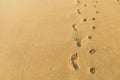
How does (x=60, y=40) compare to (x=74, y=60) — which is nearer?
(x=74, y=60)

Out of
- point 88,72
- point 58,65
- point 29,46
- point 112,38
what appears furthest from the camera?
point 29,46

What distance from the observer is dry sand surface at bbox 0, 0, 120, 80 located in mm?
3426

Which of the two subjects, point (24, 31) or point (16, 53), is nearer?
point (16, 53)

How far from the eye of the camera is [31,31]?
14.6 ft

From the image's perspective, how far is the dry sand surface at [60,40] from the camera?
3.43m

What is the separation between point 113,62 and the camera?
11.1 ft

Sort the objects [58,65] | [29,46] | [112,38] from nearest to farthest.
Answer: [58,65] < [112,38] < [29,46]

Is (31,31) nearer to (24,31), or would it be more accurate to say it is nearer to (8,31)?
(24,31)

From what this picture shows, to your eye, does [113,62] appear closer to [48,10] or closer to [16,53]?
[16,53]

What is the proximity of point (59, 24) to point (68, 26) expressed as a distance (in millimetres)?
217

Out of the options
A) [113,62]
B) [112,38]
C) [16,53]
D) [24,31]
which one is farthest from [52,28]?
[113,62]

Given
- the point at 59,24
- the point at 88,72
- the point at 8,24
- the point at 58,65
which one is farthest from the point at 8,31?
the point at 88,72

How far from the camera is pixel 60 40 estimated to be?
4039 mm

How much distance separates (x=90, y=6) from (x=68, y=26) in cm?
84
